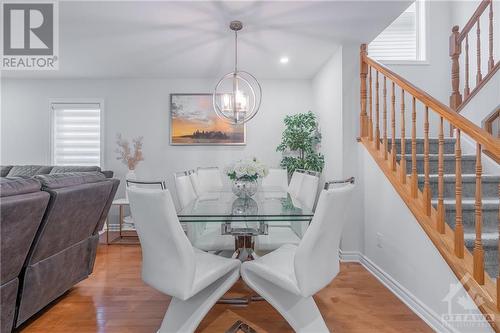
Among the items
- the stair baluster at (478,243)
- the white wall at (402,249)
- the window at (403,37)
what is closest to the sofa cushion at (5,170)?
the white wall at (402,249)

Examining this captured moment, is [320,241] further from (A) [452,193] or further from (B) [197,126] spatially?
(B) [197,126]

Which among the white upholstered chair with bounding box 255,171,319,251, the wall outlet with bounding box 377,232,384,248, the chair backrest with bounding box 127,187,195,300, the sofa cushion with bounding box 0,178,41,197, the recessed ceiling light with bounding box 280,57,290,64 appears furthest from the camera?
the recessed ceiling light with bounding box 280,57,290,64

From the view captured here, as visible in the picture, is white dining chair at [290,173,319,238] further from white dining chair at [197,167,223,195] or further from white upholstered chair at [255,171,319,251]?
white dining chair at [197,167,223,195]

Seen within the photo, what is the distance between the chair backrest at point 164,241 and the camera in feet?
4.75

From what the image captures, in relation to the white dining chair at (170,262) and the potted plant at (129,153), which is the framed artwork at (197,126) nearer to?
the potted plant at (129,153)

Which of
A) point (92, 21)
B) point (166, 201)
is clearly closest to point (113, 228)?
point (92, 21)

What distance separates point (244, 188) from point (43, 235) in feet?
4.94

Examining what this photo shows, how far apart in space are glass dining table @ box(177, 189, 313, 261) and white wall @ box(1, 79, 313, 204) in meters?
2.07

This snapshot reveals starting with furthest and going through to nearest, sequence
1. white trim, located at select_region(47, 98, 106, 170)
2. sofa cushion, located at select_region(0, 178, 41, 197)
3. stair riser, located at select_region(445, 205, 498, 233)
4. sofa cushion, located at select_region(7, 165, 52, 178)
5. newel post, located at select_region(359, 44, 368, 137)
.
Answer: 1. white trim, located at select_region(47, 98, 106, 170)
2. sofa cushion, located at select_region(7, 165, 52, 178)
3. newel post, located at select_region(359, 44, 368, 137)
4. stair riser, located at select_region(445, 205, 498, 233)
5. sofa cushion, located at select_region(0, 178, 41, 197)

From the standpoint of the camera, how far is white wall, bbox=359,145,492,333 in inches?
72.5

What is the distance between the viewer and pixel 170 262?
1.53m

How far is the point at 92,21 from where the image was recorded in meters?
2.70

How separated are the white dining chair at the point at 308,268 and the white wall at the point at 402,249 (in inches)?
29.7

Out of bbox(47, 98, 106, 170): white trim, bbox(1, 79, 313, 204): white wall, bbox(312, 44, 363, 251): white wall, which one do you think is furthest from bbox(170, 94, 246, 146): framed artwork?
bbox(312, 44, 363, 251): white wall
